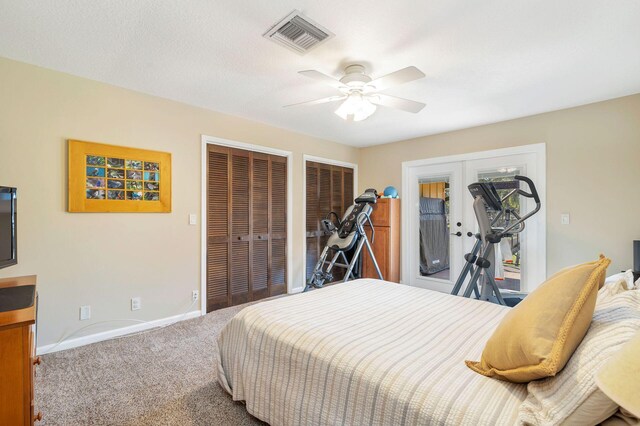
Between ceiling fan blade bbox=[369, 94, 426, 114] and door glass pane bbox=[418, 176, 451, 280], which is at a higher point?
ceiling fan blade bbox=[369, 94, 426, 114]

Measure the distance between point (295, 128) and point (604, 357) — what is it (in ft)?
13.1

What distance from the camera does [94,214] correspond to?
9.09 ft

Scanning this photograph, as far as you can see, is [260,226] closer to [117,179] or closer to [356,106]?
[117,179]

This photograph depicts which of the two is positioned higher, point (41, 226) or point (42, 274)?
point (41, 226)

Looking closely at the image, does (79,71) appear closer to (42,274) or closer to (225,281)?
(42,274)

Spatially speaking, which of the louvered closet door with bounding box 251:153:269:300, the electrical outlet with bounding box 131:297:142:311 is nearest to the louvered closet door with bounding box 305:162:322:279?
the louvered closet door with bounding box 251:153:269:300

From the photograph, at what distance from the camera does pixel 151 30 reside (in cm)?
200

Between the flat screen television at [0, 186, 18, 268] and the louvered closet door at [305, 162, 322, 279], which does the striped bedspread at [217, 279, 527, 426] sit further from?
the louvered closet door at [305, 162, 322, 279]

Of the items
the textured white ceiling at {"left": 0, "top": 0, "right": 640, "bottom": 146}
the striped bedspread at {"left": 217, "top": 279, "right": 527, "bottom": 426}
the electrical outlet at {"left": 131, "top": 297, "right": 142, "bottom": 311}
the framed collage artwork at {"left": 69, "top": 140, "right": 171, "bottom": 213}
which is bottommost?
the electrical outlet at {"left": 131, "top": 297, "right": 142, "bottom": 311}

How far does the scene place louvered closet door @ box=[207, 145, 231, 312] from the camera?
3.59 metres

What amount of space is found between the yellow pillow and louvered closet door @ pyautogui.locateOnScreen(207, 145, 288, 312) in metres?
3.17

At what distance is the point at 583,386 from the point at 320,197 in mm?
4171

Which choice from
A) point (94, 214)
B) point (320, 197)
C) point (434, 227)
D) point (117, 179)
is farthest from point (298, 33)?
point (434, 227)

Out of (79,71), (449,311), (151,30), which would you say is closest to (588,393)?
(449,311)
